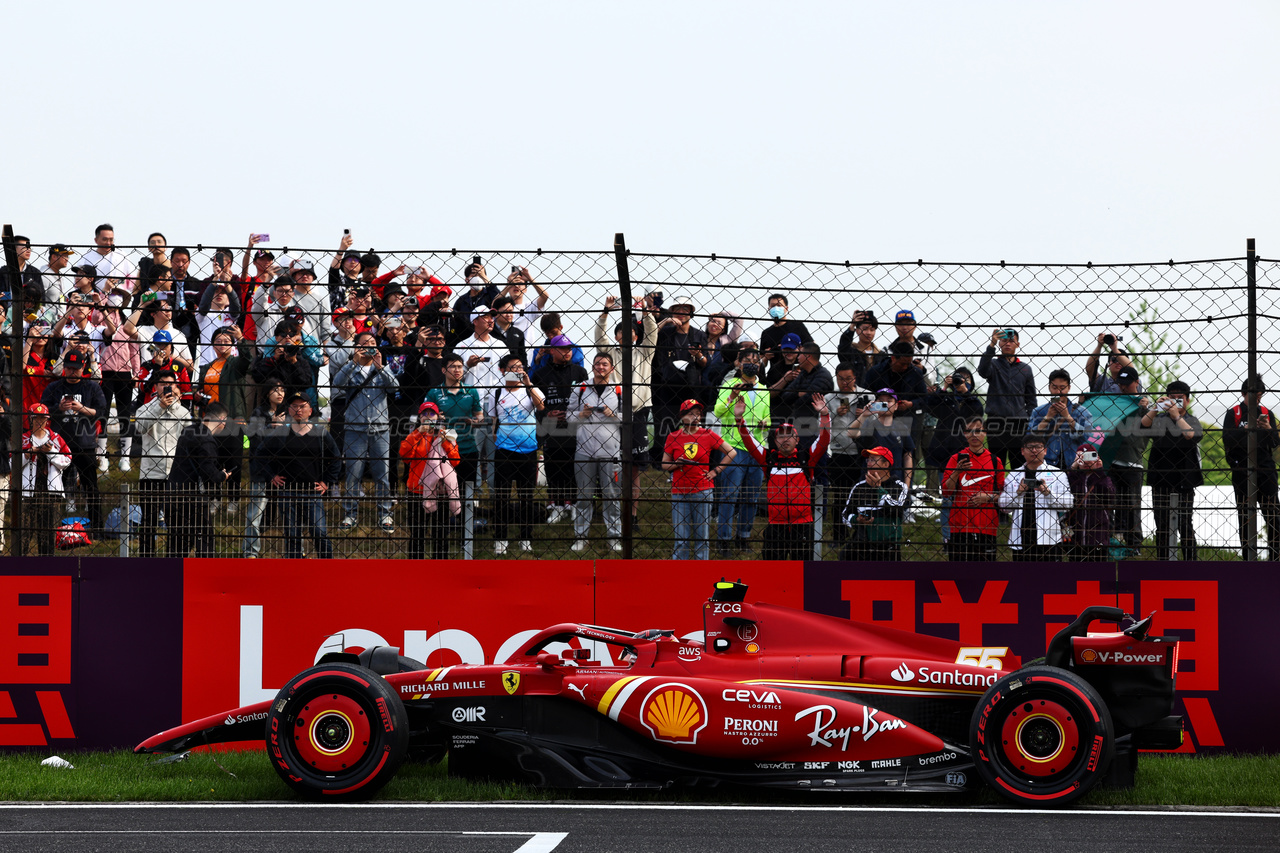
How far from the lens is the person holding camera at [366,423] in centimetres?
901

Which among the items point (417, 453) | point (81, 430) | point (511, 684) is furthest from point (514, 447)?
point (81, 430)

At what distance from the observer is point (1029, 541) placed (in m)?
8.91

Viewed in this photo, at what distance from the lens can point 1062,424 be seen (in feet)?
30.1

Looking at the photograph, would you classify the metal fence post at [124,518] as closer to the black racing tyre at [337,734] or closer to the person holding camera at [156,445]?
the person holding camera at [156,445]

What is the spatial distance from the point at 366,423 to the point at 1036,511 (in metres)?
4.26

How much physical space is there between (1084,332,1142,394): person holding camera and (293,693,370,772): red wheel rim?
5.01 meters

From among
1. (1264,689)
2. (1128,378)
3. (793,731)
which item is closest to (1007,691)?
(793,731)

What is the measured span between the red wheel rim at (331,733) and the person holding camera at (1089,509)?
4.44 meters

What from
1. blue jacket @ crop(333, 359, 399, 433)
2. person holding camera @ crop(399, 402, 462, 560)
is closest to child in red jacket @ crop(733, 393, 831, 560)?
person holding camera @ crop(399, 402, 462, 560)

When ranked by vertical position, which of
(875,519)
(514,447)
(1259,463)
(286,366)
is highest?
(286,366)

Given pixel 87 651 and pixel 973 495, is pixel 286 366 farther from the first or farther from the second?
pixel 973 495

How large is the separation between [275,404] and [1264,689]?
21.2ft

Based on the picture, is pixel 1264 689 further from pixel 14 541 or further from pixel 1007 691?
pixel 14 541

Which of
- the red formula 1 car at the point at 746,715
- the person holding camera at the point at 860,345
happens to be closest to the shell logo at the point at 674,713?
the red formula 1 car at the point at 746,715
